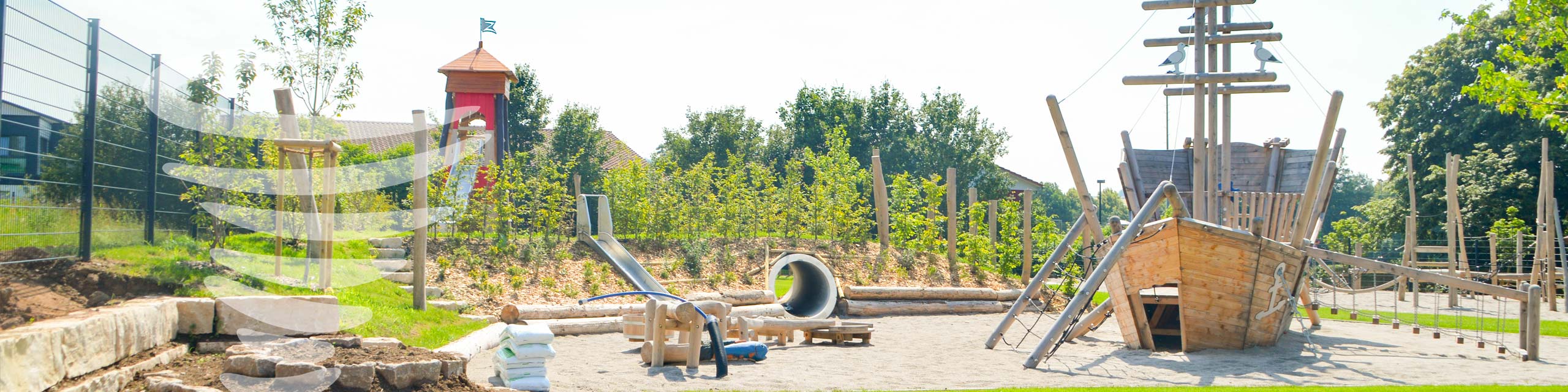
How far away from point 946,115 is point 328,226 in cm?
3043

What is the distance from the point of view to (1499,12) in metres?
29.6

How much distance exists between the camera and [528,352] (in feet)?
24.3

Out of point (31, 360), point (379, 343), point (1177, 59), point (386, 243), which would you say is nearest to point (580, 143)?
point (386, 243)

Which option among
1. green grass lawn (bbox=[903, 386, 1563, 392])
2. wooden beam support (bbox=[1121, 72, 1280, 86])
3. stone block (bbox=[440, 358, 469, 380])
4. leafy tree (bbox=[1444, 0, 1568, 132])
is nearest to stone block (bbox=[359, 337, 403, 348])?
stone block (bbox=[440, 358, 469, 380])

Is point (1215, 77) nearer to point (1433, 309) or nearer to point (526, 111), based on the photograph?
point (1433, 309)

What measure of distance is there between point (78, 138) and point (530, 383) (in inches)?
134

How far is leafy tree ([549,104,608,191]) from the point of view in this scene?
29.9 m

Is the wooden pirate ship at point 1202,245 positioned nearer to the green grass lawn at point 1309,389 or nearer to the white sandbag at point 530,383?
the green grass lawn at point 1309,389

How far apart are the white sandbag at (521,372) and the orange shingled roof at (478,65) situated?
17.1 meters

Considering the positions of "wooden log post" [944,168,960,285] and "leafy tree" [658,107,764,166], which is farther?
"leafy tree" [658,107,764,166]

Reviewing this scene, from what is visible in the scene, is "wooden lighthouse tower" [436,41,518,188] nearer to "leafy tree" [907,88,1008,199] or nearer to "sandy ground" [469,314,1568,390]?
"sandy ground" [469,314,1568,390]

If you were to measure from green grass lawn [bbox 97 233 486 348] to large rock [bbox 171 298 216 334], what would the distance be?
1.47 feet

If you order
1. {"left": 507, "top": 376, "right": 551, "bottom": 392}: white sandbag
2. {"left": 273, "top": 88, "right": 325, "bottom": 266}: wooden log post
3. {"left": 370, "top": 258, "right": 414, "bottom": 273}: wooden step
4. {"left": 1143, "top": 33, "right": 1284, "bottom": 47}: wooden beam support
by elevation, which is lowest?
{"left": 507, "top": 376, "right": 551, "bottom": 392}: white sandbag

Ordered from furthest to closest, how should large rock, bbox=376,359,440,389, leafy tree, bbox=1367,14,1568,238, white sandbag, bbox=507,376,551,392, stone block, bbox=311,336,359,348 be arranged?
leafy tree, bbox=1367,14,1568,238 → white sandbag, bbox=507,376,551,392 → stone block, bbox=311,336,359,348 → large rock, bbox=376,359,440,389
